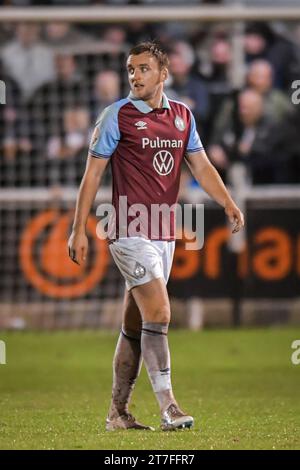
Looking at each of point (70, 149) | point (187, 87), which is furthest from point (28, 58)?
point (187, 87)

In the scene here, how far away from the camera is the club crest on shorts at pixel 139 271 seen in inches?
279

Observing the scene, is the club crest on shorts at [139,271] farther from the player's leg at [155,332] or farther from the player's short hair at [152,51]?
the player's short hair at [152,51]

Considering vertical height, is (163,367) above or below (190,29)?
below

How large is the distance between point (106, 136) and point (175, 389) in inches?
127

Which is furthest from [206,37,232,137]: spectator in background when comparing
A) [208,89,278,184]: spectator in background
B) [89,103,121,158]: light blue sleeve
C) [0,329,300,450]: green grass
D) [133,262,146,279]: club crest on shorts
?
[133,262,146,279]: club crest on shorts

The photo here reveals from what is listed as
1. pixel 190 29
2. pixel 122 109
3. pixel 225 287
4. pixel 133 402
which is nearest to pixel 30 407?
pixel 133 402

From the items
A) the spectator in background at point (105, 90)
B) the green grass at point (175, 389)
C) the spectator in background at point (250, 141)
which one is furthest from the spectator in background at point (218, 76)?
the green grass at point (175, 389)

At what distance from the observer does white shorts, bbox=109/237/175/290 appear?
23.3 feet

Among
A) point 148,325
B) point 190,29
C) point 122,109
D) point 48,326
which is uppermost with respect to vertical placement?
point 190,29

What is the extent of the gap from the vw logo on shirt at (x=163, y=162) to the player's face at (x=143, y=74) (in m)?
0.33

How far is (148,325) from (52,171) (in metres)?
7.91

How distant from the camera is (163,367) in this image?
7.05 m
